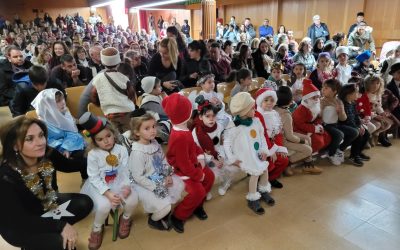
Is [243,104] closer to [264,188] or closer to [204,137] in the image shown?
[204,137]

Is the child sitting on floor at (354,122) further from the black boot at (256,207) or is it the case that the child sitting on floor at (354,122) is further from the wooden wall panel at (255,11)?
the wooden wall panel at (255,11)

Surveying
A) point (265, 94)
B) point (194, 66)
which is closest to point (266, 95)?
point (265, 94)

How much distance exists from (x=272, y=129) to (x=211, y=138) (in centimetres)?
60

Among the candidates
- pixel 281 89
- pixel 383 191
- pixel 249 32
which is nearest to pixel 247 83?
pixel 281 89

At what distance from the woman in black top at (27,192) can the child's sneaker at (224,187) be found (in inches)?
56.1

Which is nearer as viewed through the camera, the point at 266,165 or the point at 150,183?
the point at 150,183

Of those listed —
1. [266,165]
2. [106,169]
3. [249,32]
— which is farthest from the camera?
[249,32]

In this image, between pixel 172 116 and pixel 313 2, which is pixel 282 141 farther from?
pixel 313 2

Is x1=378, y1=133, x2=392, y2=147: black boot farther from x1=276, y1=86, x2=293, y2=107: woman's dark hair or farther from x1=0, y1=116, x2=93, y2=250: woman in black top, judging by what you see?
x1=0, y1=116, x2=93, y2=250: woman in black top

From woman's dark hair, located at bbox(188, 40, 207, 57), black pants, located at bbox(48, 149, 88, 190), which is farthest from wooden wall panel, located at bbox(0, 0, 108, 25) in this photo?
black pants, located at bbox(48, 149, 88, 190)

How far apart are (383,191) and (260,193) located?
1217 millimetres

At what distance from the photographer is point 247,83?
3984 mm

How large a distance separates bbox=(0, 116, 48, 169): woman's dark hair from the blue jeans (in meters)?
2.95

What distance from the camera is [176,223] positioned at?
2285mm
